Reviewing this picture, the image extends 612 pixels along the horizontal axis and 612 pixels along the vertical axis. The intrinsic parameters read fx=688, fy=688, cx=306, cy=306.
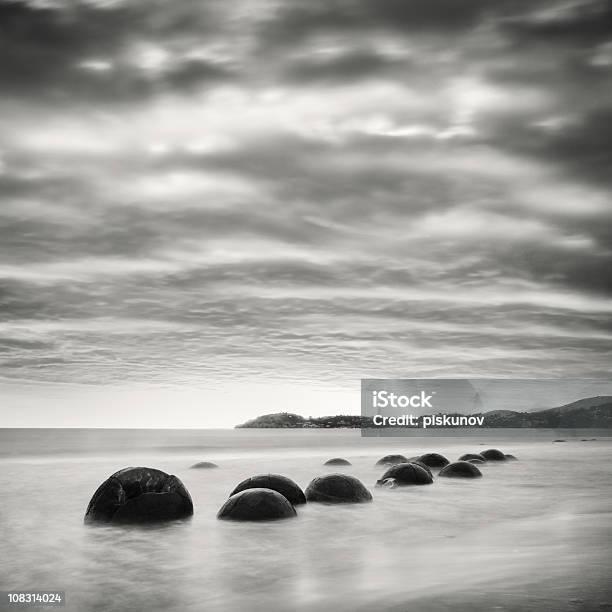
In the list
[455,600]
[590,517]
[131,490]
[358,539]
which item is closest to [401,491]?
[590,517]

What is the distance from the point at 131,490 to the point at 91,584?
16.0 ft

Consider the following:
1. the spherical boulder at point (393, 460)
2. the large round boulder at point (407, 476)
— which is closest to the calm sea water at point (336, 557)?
the large round boulder at point (407, 476)

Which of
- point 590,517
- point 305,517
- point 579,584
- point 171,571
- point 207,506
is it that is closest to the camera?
point 579,584

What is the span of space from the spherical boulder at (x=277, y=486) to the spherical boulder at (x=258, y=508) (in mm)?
1333

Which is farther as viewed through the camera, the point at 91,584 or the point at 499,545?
the point at 499,545

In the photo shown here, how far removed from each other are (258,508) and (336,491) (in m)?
4.28

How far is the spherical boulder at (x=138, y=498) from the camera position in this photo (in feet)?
50.8

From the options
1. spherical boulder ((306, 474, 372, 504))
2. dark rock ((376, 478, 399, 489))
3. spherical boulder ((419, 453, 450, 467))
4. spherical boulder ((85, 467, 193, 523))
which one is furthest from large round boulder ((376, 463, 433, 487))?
spherical boulder ((85, 467, 193, 523))

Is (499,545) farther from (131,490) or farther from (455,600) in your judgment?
(131,490)

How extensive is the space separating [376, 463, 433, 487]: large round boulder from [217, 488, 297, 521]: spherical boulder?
936 cm

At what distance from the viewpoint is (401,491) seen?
23750mm

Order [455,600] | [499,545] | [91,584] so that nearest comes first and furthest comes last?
[455,600] → [91,584] → [499,545]

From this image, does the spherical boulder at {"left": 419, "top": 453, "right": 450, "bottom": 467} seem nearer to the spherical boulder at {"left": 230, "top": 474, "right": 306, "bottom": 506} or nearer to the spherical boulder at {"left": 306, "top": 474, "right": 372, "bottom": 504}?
the spherical boulder at {"left": 306, "top": 474, "right": 372, "bottom": 504}

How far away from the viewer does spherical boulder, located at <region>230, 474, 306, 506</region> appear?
18.4 meters
